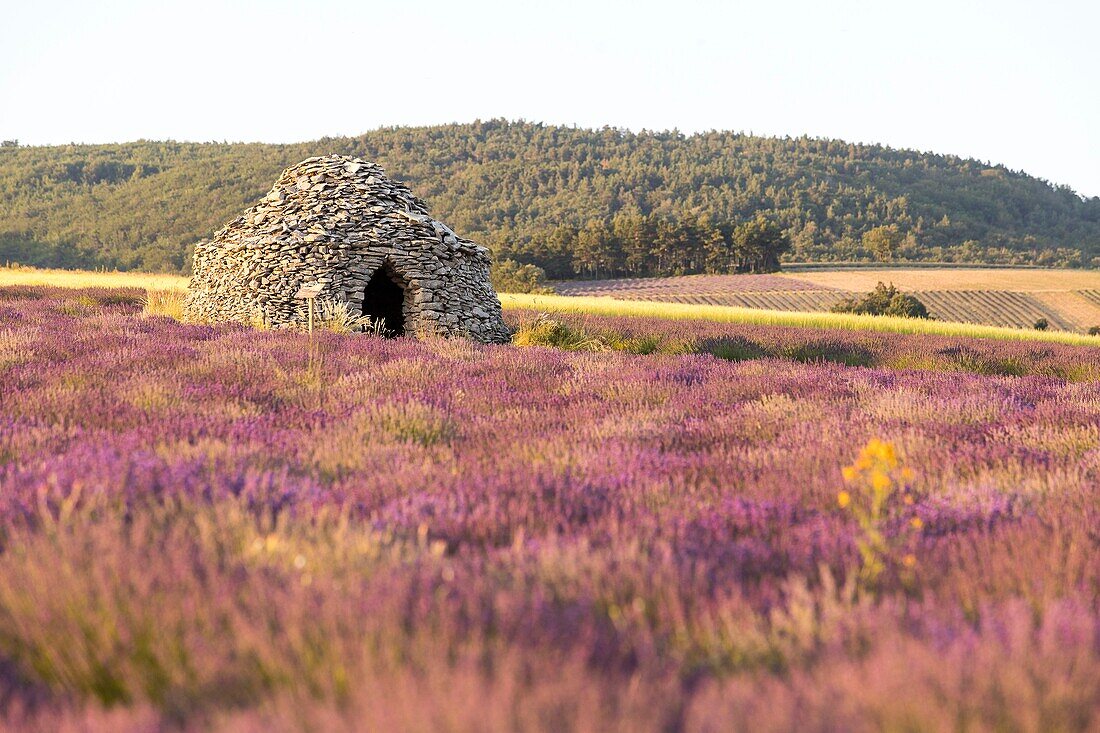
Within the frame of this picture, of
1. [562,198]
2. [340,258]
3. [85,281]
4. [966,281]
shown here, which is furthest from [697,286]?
[562,198]

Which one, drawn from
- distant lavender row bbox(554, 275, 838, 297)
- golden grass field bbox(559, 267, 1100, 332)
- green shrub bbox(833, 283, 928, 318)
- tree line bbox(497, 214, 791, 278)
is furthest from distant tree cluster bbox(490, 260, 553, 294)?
green shrub bbox(833, 283, 928, 318)

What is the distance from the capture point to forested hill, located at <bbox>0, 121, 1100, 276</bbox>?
351 ft

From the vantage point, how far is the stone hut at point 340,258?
45.9 feet

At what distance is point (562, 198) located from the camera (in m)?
147

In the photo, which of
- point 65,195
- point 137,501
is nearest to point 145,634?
point 137,501

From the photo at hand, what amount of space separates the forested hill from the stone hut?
239 feet

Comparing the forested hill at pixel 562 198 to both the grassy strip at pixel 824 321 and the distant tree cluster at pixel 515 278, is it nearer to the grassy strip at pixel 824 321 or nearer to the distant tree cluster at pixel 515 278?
the distant tree cluster at pixel 515 278

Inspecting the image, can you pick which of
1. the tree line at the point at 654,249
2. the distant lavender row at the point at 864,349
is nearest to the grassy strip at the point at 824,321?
the distant lavender row at the point at 864,349

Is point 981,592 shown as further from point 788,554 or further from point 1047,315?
point 1047,315

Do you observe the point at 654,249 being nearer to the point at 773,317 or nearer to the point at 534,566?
the point at 773,317

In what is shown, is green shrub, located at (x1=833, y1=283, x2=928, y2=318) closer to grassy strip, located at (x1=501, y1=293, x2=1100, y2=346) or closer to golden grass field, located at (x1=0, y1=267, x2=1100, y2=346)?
golden grass field, located at (x1=0, y1=267, x2=1100, y2=346)

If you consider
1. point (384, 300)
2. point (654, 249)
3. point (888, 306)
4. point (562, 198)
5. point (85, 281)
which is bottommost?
point (888, 306)

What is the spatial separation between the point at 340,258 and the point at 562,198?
13628 cm

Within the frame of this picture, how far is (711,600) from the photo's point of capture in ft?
7.30
